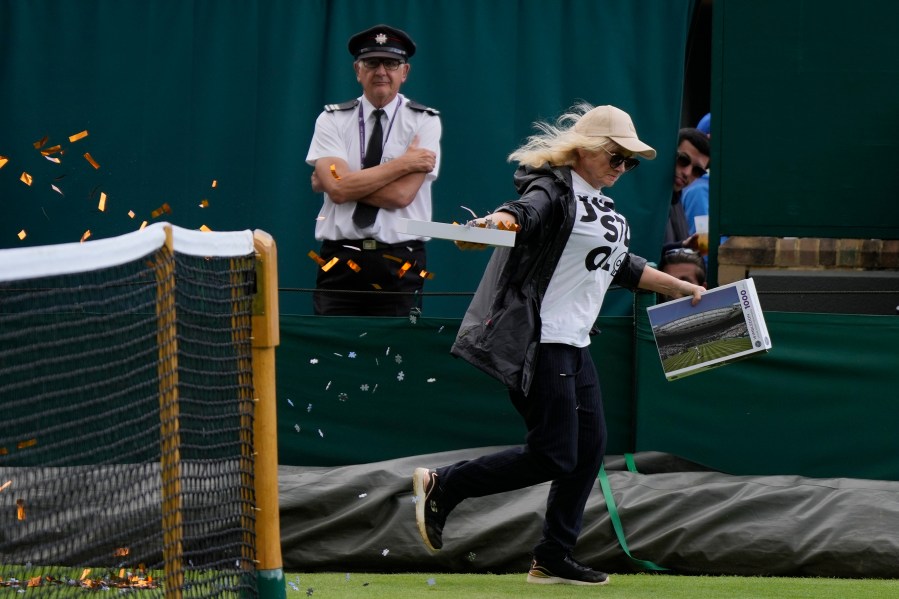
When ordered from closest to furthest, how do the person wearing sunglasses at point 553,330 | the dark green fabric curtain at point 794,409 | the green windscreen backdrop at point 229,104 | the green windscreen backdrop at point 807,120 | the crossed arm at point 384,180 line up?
the person wearing sunglasses at point 553,330, the dark green fabric curtain at point 794,409, the crossed arm at point 384,180, the green windscreen backdrop at point 807,120, the green windscreen backdrop at point 229,104

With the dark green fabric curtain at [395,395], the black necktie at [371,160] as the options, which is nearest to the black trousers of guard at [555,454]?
the dark green fabric curtain at [395,395]

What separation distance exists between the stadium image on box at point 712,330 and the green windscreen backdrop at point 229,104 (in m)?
3.15

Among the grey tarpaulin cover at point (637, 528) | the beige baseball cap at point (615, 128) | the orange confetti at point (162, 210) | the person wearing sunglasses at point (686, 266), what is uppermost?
the beige baseball cap at point (615, 128)

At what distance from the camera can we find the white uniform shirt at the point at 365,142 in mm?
8258

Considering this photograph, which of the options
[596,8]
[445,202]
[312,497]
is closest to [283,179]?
[445,202]

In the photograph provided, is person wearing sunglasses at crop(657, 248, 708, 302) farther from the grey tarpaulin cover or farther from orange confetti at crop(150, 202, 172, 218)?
orange confetti at crop(150, 202, 172, 218)

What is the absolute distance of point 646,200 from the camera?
31.4 feet

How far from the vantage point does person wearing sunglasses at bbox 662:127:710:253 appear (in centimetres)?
960

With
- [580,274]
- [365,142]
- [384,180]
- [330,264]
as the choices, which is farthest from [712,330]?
[365,142]

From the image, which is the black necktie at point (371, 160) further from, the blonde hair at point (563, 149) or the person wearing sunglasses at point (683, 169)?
the person wearing sunglasses at point (683, 169)

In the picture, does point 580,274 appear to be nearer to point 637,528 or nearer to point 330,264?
point 637,528

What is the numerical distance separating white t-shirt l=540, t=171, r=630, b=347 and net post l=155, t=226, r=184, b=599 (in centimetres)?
245

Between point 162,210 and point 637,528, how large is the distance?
4.19 m

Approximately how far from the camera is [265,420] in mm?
4523
